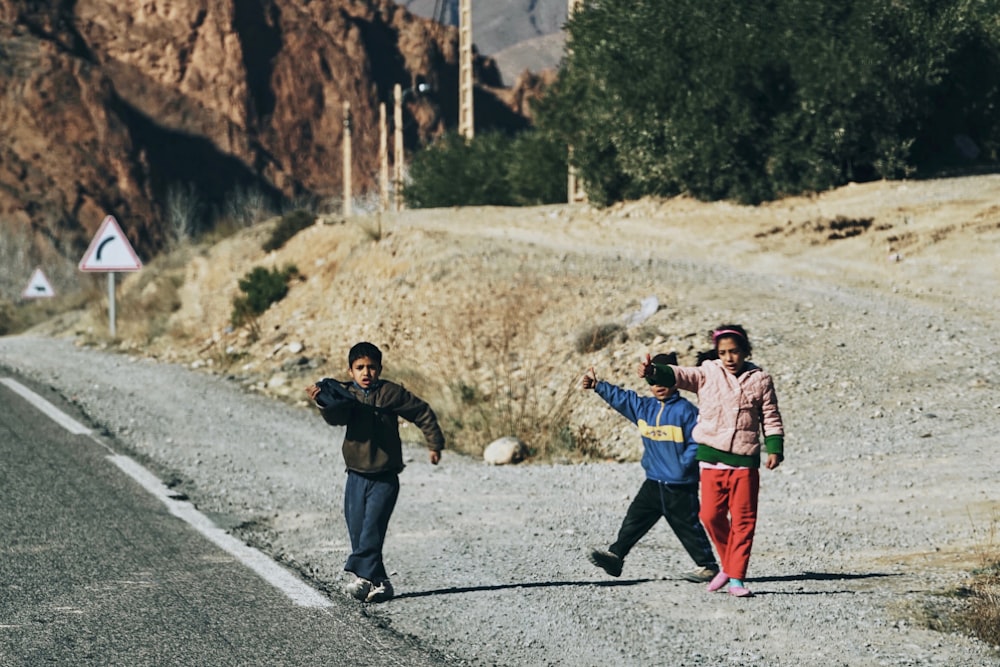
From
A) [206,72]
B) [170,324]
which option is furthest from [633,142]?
[206,72]

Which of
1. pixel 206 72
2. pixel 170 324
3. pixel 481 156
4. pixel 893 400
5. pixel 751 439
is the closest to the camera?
pixel 751 439

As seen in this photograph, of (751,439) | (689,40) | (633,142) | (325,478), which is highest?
(689,40)

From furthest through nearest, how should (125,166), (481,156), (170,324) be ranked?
(125,166)
(481,156)
(170,324)

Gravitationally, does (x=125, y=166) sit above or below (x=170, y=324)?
above

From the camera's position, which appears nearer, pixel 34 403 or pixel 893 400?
pixel 893 400

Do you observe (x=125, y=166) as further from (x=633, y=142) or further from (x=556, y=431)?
(x=556, y=431)

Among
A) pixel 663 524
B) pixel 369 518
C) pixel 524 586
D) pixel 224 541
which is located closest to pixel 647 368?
pixel 524 586

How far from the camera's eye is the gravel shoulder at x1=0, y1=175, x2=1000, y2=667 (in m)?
6.05

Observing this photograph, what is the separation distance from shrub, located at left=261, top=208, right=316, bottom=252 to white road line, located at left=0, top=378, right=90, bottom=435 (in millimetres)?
10757

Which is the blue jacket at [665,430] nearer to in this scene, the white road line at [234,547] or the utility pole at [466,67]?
the white road line at [234,547]

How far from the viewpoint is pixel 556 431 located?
1309cm

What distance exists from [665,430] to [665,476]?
0.81ft

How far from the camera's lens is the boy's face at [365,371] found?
6.73 m

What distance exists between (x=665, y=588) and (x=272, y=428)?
7473mm
